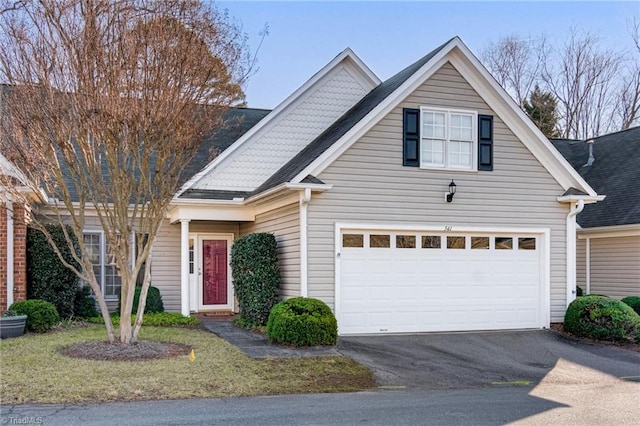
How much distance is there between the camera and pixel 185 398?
838 cm

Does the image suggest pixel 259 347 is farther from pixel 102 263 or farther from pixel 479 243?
pixel 102 263

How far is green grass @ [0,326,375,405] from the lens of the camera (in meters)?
8.34

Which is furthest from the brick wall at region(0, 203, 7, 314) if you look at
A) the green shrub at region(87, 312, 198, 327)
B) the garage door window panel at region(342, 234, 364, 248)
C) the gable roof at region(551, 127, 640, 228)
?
the gable roof at region(551, 127, 640, 228)

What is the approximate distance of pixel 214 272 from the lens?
18062 mm

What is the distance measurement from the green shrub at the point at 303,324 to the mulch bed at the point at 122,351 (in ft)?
5.50

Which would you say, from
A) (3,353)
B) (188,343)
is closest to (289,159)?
(188,343)

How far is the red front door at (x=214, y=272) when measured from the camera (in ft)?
58.9

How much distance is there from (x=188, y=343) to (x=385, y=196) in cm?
509

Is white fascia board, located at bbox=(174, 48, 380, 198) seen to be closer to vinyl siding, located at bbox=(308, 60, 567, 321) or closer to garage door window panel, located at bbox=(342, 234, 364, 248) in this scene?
vinyl siding, located at bbox=(308, 60, 567, 321)

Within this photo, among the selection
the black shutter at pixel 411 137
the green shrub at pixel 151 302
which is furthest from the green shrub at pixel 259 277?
the black shutter at pixel 411 137

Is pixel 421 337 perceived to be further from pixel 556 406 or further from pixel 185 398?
pixel 185 398

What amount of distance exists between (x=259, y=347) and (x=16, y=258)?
6.40 metres

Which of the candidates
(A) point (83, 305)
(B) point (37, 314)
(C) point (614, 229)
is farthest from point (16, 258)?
(C) point (614, 229)

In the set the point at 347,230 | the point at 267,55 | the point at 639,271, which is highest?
the point at 267,55
